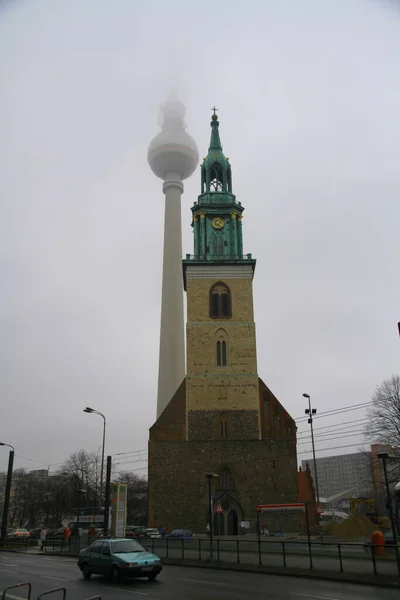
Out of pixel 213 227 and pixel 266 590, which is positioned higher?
pixel 213 227

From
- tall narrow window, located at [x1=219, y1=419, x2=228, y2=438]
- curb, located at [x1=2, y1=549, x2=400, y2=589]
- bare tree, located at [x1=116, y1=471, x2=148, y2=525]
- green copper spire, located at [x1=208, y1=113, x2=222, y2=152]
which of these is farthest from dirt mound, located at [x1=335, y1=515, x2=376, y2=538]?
bare tree, located at [x1=116, y1=471, x2=148, y2=525]

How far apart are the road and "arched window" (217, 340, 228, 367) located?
27.4 m

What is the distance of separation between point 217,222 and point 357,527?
31.5m

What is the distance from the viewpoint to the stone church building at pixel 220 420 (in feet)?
136

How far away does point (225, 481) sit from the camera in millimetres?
42281

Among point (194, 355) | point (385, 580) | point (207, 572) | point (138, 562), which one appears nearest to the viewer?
point (385, 580)

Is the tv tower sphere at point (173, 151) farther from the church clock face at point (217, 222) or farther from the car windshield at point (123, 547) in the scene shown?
the car windshield at point (123, 547)

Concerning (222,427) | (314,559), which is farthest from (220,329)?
(314,559)

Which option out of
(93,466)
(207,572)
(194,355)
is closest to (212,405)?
(194,355)

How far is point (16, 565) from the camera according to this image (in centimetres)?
2270

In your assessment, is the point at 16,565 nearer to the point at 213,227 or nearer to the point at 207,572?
the point at 207,572

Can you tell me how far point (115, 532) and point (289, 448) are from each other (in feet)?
58.4

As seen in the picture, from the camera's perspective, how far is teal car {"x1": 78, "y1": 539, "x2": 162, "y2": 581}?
16.5m

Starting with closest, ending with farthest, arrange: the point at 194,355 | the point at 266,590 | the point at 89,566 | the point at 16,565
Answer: the point at 266,590
the point at 89,566
the point at 16,565
the point at 194,355
